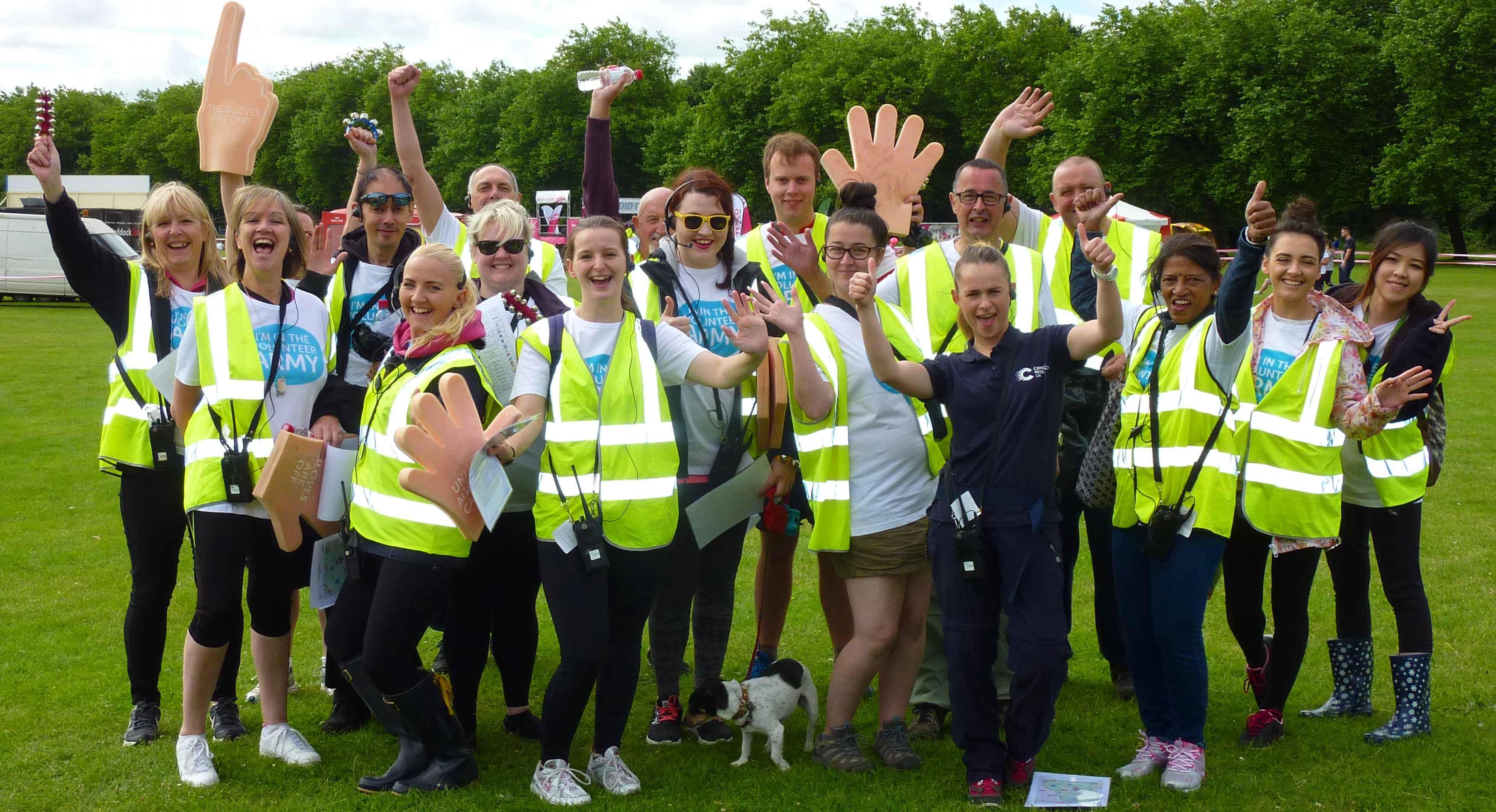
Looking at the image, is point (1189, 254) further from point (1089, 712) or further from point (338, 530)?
point (338, 530)

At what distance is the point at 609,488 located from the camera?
4223mm

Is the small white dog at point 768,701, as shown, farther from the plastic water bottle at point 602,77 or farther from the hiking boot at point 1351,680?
the plastic water bottle at point 602,77

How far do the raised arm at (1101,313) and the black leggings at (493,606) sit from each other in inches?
87.5

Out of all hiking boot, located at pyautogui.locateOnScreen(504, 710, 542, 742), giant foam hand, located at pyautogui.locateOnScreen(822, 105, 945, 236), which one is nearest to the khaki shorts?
hiking boot, located at pyautogui.locateOnScreen(504, 710, 542, 742)

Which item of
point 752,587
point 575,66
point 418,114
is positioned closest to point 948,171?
point 575,66

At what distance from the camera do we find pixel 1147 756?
15.3ft

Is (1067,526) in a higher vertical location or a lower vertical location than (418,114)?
lower

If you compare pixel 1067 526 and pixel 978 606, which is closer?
pixel 978 606

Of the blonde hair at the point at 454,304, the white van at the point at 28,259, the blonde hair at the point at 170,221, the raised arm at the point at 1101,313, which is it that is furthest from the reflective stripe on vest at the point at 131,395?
the white van at the point at 28,259

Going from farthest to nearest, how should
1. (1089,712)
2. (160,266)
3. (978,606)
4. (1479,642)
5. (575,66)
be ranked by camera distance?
(575,66)
(1479,642)
(1089,712)
(160,266)
(978,606)

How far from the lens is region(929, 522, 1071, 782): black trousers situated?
4.22 metres

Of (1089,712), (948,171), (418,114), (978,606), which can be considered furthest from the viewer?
(418,114)

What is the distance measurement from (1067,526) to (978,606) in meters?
1.40

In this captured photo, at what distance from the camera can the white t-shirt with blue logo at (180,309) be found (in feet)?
16.1
